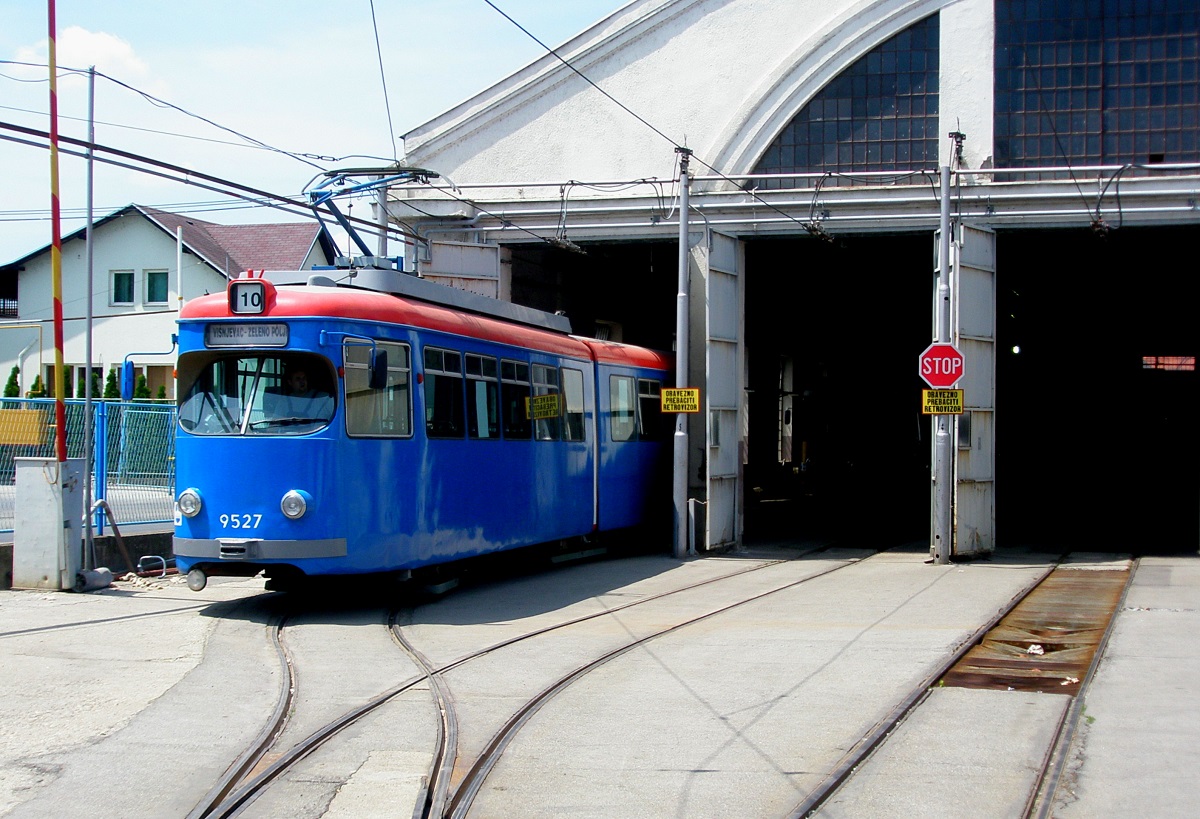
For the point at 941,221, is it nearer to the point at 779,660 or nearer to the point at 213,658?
the point at 779,660

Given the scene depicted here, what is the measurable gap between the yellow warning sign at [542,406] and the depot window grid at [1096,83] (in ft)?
31.9

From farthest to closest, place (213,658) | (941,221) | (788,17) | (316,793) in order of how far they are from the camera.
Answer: (788,17) < (941,221) < (213,658) < (316,793)

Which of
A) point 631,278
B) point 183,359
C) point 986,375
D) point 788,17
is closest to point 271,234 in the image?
point 631,278

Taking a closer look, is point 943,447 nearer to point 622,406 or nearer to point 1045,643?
point 622,406

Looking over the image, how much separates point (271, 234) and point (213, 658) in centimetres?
4153

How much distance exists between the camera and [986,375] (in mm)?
20781

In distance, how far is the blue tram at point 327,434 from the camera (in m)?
12.0

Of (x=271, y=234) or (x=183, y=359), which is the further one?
(x=271, y=234)

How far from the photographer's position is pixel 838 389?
43500mm

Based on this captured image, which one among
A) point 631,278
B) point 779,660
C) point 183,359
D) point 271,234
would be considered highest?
point 271,234

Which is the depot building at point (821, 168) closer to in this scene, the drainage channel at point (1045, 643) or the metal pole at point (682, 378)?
the metal pole at point (682, 378)

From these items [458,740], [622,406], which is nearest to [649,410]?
[622,406]

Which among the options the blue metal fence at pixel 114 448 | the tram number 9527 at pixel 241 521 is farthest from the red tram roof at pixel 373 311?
the blue metal fence at pixel 114 448

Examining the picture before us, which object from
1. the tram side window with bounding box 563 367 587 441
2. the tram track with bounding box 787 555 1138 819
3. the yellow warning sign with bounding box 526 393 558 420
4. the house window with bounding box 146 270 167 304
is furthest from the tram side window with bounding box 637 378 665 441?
the house window with bounding box 146 270 167 304
